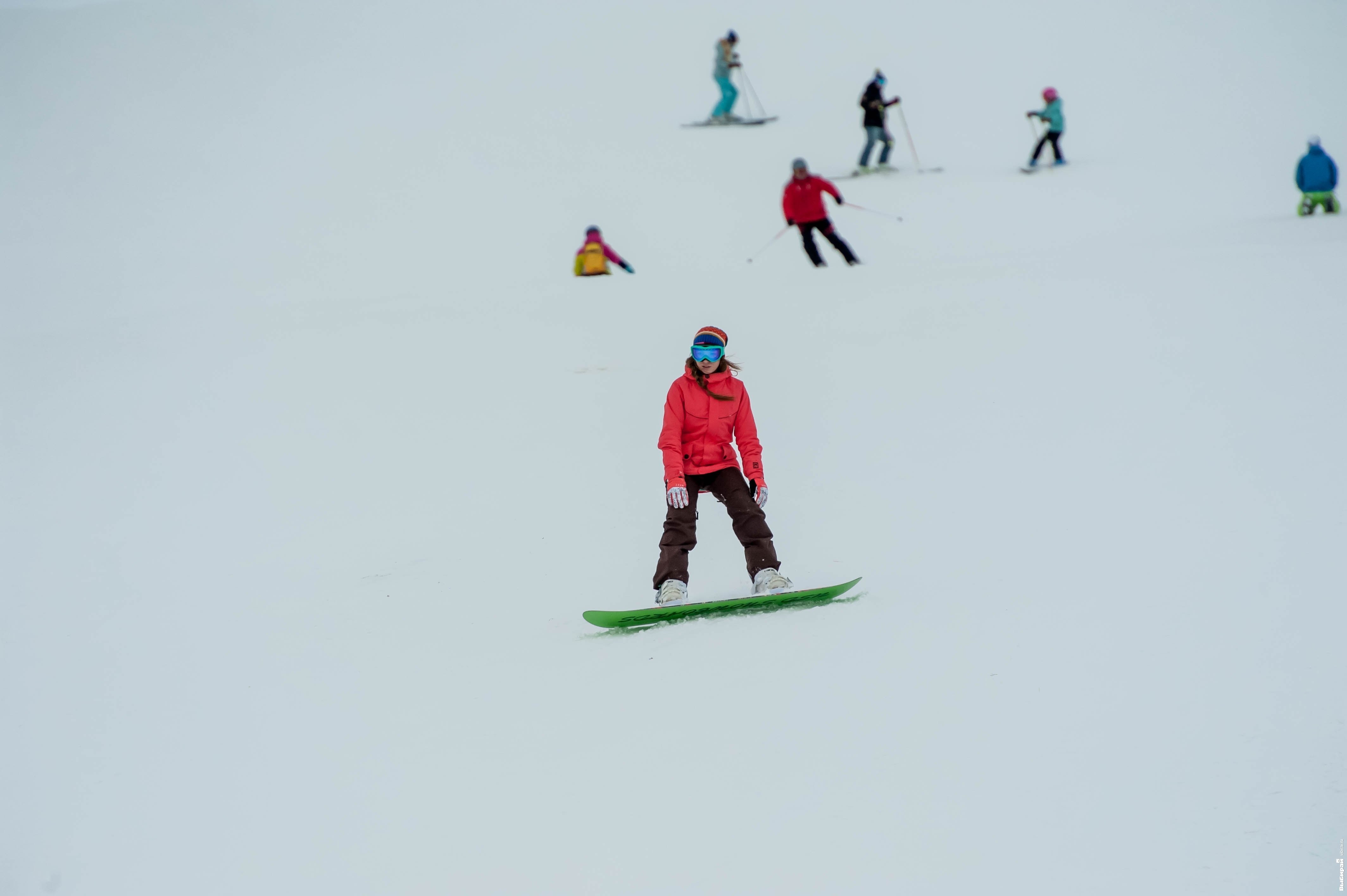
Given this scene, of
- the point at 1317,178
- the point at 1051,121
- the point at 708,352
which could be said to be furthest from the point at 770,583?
the point at 1051,121

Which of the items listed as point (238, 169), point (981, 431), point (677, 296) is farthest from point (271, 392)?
point (238, 169)

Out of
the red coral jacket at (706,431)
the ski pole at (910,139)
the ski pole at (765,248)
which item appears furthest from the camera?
the ski pole at (910,139)

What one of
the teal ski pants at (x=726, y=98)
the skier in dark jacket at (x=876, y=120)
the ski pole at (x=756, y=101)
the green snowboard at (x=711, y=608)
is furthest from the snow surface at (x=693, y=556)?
the ski pole at (x=756, y=101)

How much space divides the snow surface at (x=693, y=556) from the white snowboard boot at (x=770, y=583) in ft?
0.66

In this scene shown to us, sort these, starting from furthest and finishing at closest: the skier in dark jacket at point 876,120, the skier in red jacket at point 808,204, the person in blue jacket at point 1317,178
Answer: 1. the skier in dark jacket at point 876,120
2. the person in blue jacket at point 1317,178
3. the skier in red jacket at point 808,204

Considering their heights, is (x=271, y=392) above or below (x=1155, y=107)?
below

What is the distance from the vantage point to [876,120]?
1714cm

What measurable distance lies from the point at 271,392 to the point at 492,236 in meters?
8.12

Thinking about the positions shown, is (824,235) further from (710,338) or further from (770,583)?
(770,583)

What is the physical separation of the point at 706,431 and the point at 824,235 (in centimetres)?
769

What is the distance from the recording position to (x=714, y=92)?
1033 inches

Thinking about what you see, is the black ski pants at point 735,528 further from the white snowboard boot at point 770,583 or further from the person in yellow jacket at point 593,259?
the person in yellow jacket at point 593,259

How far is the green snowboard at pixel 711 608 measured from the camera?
4.36 m

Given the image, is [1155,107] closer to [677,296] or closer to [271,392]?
[677,296]
